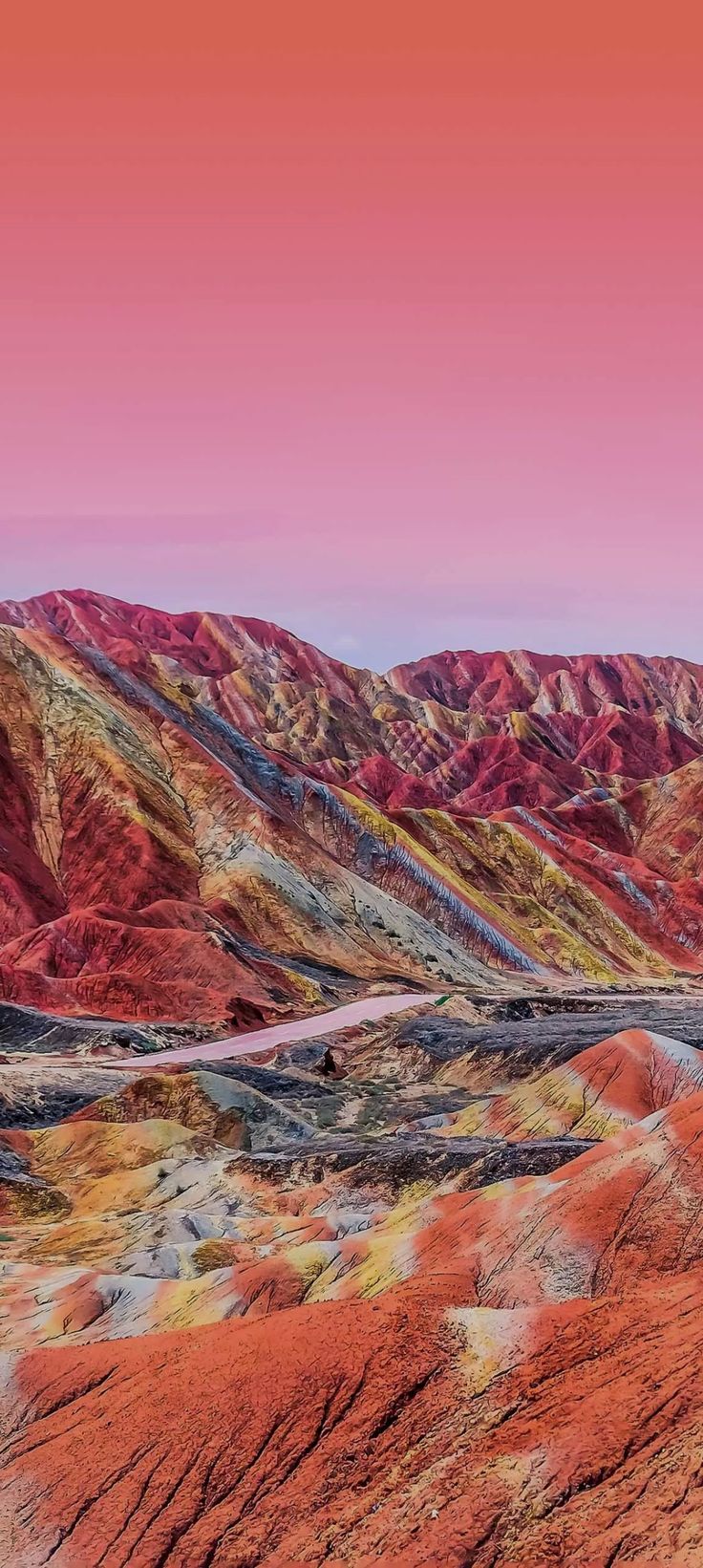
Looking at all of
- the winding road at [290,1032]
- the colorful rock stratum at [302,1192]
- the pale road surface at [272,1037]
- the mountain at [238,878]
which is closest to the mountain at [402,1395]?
the colorful rock stratum at [302,1192]

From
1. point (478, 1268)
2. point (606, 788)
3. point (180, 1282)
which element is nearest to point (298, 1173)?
point (180, 1282)

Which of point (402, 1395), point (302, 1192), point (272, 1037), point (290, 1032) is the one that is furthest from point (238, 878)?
point (402, 1395)

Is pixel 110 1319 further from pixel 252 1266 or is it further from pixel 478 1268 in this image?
pixel 478 1268

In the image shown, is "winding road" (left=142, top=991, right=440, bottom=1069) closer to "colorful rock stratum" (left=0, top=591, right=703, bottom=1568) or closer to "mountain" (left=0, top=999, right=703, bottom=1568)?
"colorful rock stratum" (left=0, top=591, right=703, bottom=1568)

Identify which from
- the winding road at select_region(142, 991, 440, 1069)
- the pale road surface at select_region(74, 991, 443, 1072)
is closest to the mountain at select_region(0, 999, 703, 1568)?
the pale road surface at select_region(74, 991, 443, 1072)

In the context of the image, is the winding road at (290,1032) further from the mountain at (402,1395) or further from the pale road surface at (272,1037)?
the mountain at (402,1395)
